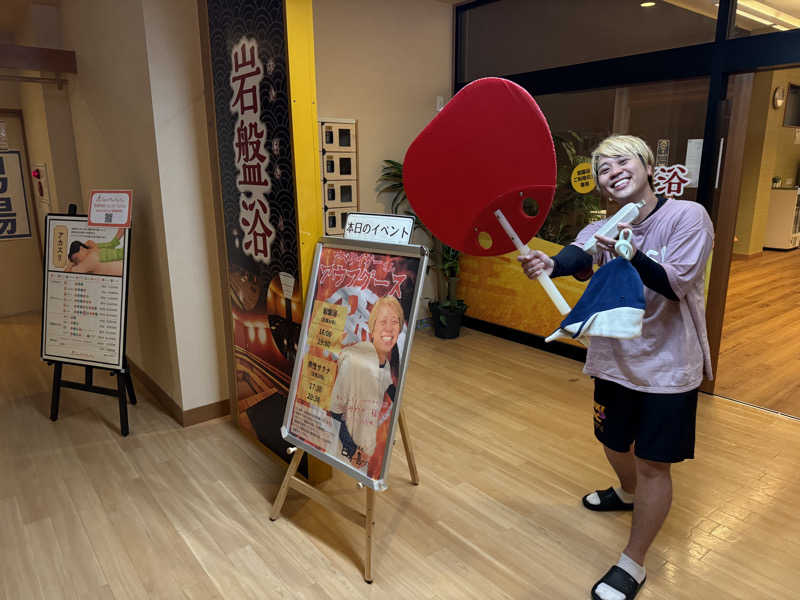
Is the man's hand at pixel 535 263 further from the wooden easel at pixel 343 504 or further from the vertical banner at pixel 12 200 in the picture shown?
the vertical banner at pixel 12 200

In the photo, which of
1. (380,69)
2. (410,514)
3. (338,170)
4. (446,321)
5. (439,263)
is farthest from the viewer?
(439,263)

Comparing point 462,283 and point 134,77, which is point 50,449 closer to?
point 134,77

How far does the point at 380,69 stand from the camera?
13.5ft

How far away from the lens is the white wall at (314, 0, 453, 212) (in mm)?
3865

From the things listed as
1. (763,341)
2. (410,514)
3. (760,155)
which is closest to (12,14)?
(410,514)

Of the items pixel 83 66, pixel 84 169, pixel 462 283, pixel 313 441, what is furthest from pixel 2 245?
pixel 313 441

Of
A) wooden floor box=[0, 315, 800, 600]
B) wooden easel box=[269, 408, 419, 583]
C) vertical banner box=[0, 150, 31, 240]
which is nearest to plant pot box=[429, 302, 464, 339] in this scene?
wooden floor box=[0, 315, 800, 600]

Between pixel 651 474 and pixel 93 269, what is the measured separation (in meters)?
2.81

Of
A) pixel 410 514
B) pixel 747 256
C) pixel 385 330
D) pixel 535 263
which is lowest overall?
pixel 410 514

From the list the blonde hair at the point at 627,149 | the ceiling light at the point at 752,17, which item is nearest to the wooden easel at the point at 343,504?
the blonde hair at the point at 627,149

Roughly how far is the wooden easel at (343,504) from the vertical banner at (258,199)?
368mm

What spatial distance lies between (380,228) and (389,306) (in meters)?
0.30

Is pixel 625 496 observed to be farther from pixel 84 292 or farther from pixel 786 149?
pixel 786 149

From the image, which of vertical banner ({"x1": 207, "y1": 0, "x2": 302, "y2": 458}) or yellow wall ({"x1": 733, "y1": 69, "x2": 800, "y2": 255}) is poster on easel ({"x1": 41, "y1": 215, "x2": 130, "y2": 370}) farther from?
yellow wall ({"x1": 733, "y1": 69, "x2": 800, "y2": 255})
